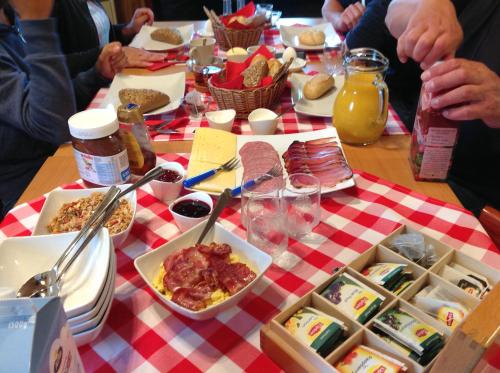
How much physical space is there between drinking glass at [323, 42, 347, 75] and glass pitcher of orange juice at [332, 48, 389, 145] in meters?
0.45

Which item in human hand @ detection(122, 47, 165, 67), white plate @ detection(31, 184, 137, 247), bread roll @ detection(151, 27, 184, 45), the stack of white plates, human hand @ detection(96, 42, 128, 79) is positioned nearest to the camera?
the stack of white plates

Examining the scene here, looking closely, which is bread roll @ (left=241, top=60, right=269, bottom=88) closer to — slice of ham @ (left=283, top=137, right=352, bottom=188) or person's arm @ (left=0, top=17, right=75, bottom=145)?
slice of ham @ (left=283, top=137, right=352, bottom=188)

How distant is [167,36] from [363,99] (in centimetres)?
118

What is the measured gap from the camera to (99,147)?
95 centimetres

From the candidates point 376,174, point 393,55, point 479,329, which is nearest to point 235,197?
point 376,174

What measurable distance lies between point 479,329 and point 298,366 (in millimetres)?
286

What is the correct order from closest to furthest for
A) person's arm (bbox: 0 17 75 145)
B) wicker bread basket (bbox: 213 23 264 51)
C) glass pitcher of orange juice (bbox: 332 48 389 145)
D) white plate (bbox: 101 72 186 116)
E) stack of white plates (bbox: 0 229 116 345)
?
stack of white plates (bbox: 0 229 116 345)
glass pitcher of orange juice (bbox: 332 48 389 145)
person's arm (bbox: 0 17 75 145)
white plate (bbox: 101 72 186 116)
wicker bread basket (bbox: 213 23 264 51)

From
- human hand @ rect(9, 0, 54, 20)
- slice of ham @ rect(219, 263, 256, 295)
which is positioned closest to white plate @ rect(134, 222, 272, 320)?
slice of ham @ rect(219, 263, 256, 295)

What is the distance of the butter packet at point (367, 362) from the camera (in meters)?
0.56

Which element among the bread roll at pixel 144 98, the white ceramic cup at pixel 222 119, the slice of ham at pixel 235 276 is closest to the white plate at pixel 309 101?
the white ceramic cup at pixel 222 119

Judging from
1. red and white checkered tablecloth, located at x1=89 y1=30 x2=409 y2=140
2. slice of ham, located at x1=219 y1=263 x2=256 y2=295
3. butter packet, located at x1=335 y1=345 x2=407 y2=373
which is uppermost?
butter packet, located at x1=335 y1=345 x2=407 y2=373

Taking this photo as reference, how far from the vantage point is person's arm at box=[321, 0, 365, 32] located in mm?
2102

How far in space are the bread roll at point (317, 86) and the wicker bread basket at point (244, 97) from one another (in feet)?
0.38

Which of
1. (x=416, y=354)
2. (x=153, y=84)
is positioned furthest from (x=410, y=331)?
(x=153, y=84)
